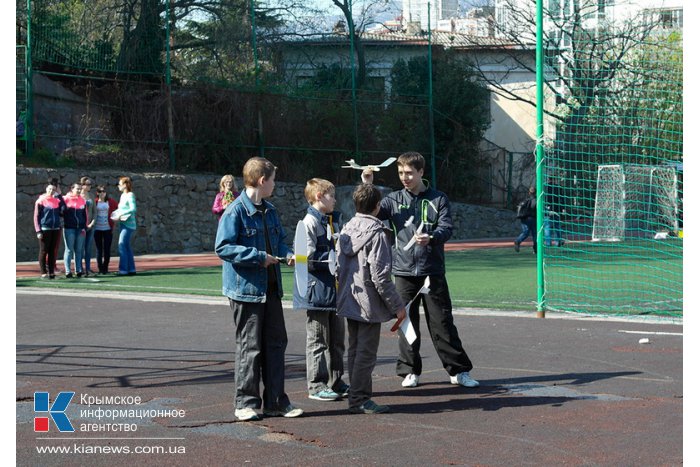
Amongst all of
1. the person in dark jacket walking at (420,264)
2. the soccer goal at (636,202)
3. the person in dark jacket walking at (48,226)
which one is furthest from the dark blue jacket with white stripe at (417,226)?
the soccer goal at (636,202)

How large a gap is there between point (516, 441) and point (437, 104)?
30017 mm

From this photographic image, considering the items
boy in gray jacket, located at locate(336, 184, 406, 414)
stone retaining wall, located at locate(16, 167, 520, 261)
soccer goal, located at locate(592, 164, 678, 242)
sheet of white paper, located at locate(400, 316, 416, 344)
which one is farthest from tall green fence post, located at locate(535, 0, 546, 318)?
stone retaining wall, located at locate(16, 167, 520, 261)

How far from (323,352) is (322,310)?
0.34 meters

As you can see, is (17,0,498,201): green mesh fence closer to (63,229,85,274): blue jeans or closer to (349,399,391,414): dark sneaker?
(63,229,85,274): blue jeans

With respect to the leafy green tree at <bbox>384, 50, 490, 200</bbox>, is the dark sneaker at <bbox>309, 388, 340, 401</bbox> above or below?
below

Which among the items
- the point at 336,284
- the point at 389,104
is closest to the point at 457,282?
the point at 336,284

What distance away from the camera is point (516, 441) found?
620 centimetres

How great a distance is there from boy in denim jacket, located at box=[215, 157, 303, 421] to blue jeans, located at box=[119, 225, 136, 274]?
1237cm

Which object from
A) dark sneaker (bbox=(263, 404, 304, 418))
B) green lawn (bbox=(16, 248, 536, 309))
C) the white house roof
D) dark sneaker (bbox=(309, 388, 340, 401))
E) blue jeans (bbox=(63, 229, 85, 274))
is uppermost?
the white house roof

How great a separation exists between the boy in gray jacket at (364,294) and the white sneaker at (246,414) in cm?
74

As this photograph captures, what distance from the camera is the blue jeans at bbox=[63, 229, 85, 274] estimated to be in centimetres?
1866
